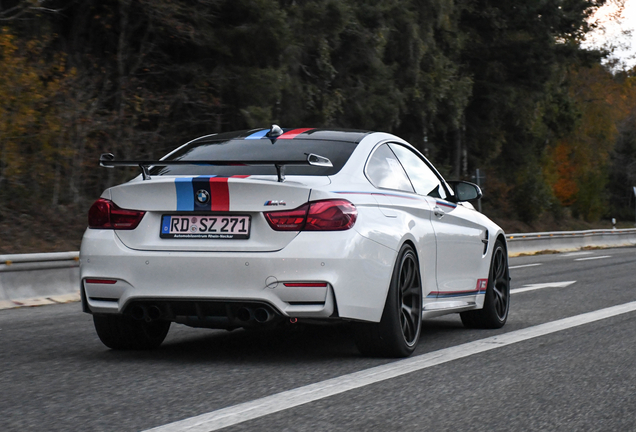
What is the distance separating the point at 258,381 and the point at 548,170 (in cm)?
5648

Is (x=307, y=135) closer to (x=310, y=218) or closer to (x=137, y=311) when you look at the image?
(x=310, y=218)

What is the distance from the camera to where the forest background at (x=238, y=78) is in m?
16.9

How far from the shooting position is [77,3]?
21.1 metres

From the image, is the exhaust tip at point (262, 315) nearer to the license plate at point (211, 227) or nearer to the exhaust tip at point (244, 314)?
the exhaust tip at point (244, 314)

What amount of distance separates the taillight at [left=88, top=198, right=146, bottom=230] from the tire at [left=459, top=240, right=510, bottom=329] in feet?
11.1

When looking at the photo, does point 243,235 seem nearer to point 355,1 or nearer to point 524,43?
point 355,1

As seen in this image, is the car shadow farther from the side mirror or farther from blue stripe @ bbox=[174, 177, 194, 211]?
the side mirror

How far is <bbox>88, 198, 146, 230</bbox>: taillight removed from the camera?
5691mm

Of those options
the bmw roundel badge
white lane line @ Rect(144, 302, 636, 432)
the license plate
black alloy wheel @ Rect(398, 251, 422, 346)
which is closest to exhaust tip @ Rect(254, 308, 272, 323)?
the license plate

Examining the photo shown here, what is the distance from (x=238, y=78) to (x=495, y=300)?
15.1 metres

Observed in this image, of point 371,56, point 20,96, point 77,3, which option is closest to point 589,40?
point 371,56

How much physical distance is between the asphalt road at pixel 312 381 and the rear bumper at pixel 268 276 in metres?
0.40

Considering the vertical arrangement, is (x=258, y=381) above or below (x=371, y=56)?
below

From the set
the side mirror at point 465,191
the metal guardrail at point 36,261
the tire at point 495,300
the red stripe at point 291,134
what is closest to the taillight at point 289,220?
the red stripe at point 291,134
